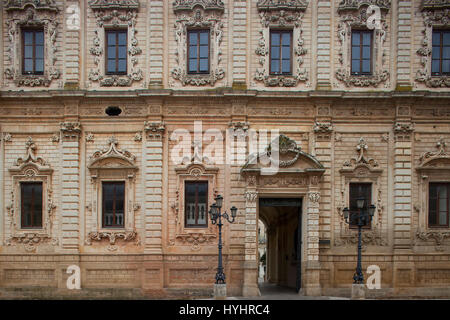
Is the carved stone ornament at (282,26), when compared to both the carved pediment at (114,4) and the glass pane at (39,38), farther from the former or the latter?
the glass pane at (39,38)

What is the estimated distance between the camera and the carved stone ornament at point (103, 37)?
21.5 metres

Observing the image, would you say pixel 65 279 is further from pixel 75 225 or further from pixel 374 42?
pixel 374 42

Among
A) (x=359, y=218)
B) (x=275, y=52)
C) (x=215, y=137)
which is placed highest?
(x=275, y=52)

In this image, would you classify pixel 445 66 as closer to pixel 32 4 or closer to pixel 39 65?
pixel 39 65

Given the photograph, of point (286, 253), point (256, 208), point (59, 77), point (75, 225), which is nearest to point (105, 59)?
point (59, 77)

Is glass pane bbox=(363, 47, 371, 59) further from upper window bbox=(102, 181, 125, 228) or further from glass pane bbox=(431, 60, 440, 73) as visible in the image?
upper window bbox=(102, 181, 125, 228)

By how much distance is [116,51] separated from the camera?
71.6 ft

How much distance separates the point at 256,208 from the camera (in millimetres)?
20672

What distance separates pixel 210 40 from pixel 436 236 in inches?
497

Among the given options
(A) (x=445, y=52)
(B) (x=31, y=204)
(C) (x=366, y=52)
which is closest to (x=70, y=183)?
(B) (x=31, y=204)

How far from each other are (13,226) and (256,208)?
33.8ft

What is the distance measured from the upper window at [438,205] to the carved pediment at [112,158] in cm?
1272

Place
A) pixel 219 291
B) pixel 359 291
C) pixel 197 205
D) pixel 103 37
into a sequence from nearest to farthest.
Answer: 1. pixel 219 291
2. pixel 359 291
3. pixel 197 205
4. pixel 103 37

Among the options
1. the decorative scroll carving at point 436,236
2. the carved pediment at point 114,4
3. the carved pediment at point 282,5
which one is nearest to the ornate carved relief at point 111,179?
the carved pediment at point 114,4
